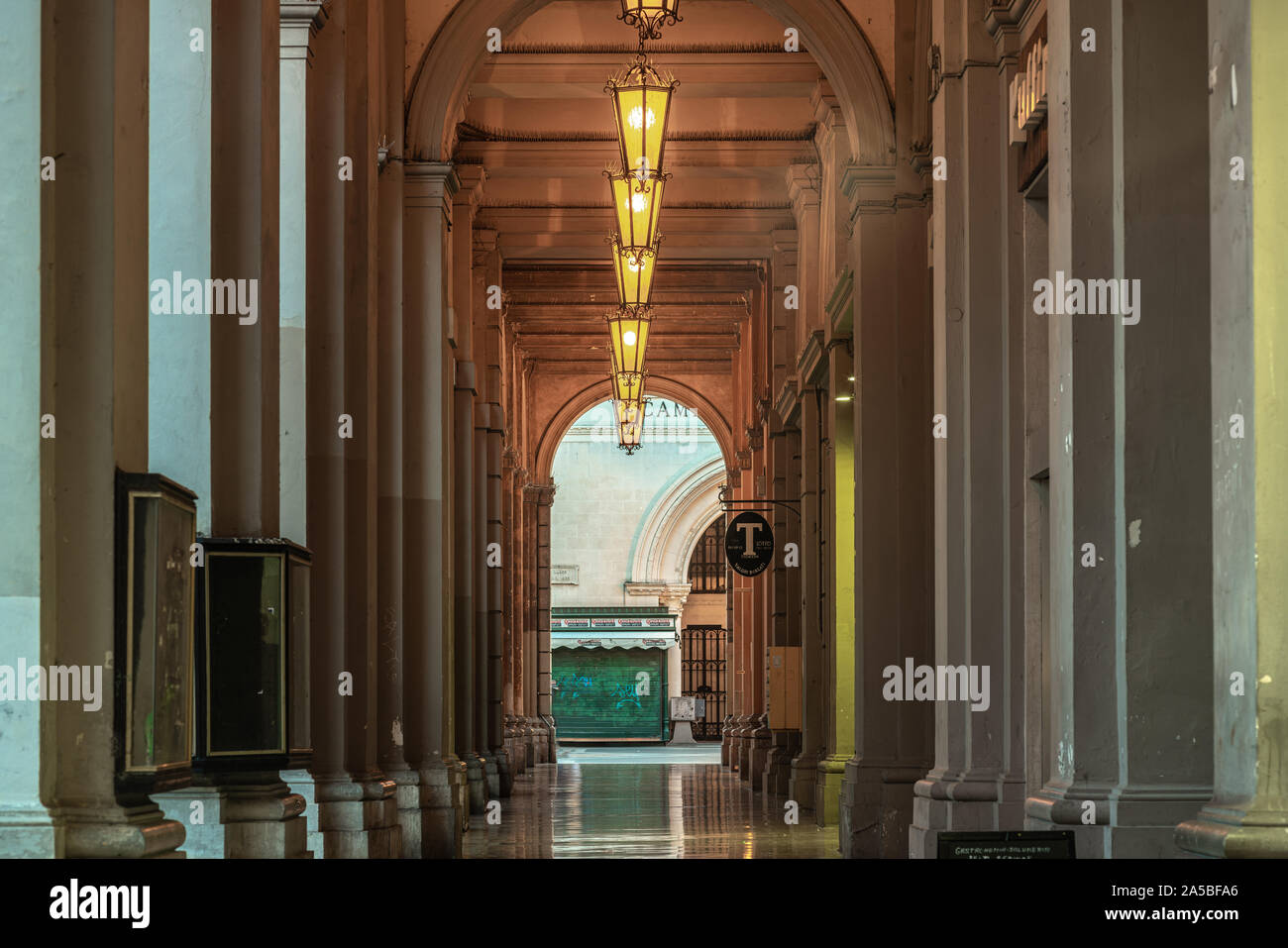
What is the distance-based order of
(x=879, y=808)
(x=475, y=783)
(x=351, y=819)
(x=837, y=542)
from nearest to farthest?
(x=351, y=819)
(x=879, y=808)
(x=837, y=542)
(x=475, y=783)

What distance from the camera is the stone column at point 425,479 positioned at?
54.1 feet

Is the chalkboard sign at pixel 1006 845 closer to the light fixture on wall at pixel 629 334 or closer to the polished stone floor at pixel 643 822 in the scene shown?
the polished stone floor at pixel 643 822

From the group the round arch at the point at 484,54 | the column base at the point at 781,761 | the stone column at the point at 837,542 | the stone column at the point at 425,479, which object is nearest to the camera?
the round arch at the point at 484,54

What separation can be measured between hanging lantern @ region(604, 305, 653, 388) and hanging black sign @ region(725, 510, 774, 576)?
2.75 m

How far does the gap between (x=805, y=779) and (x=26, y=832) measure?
1625 cm

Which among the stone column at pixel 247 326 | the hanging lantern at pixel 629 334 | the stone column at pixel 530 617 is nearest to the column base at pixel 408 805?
the stone column at pixel 247 326

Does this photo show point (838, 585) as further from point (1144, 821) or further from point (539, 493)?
point (539, 493)

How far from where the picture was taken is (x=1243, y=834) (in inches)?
223

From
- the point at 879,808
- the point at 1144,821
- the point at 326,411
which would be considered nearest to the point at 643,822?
the point at 879,808

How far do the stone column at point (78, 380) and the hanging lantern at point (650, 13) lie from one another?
24.6ft

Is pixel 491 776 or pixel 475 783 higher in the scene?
pixel 475 783

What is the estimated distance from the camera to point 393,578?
1494 centimetres
